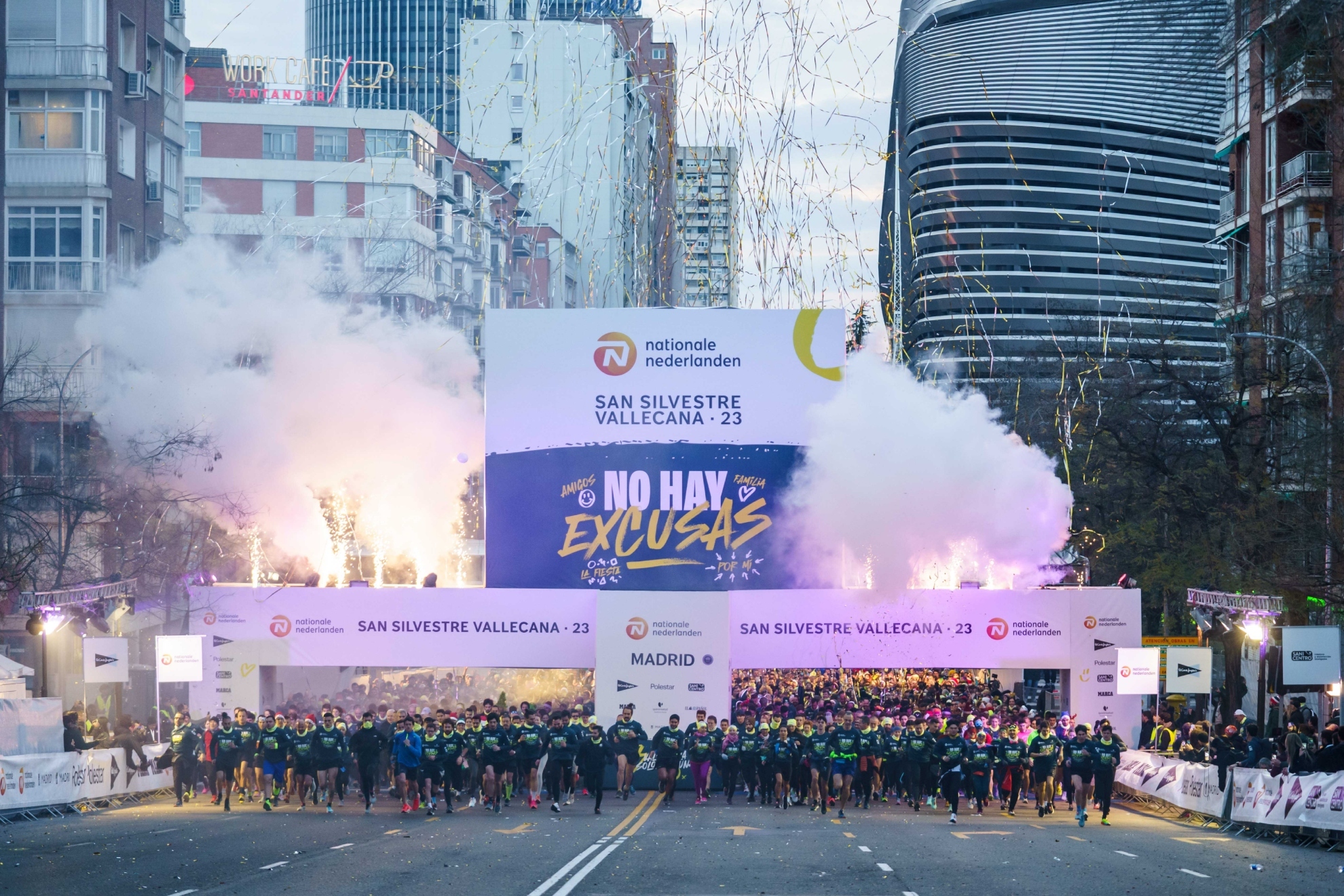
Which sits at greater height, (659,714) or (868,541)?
(868,541)

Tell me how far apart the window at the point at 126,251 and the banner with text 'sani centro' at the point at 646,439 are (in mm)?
18757

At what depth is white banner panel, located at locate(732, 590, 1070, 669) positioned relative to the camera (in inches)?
1172

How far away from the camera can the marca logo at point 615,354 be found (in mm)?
32531

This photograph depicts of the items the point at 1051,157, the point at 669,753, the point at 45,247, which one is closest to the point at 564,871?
the point at 669,753

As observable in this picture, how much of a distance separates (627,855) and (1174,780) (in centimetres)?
1167

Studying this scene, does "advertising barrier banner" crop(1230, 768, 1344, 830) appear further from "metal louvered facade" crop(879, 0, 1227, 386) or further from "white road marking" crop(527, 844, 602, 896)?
"metal louvered facade" crop(879, 0, 1227, 386)

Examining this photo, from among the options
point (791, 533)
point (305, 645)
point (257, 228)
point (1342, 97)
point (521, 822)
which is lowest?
point (521, 822)

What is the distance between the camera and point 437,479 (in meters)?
38.3

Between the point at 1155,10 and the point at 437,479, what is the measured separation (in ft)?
73.5

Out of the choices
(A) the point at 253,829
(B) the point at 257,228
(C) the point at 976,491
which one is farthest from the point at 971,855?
(B) the point at 257,228

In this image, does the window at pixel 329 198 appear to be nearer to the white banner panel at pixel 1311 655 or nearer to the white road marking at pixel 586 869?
the white banner panel at pixel 1311 655

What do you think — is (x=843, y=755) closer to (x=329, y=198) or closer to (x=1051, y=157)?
(x=329, y=198)

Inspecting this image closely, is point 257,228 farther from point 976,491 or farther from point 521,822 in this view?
point 521,822

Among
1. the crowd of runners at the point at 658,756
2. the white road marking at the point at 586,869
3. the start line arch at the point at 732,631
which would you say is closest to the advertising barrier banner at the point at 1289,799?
the crowd of runners at the point at 658,756
